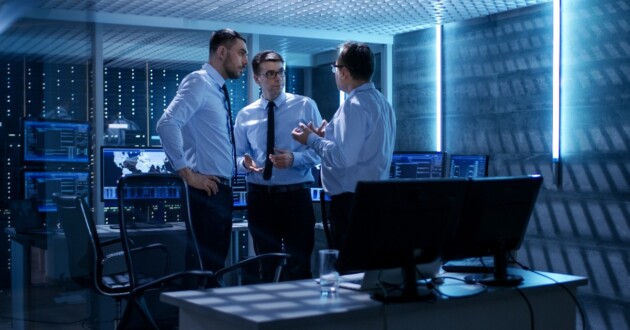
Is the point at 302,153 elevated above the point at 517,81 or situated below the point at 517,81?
below

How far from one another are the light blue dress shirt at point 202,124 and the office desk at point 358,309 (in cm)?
109

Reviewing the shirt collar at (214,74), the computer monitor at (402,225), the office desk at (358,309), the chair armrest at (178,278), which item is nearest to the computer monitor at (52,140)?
the shirt collar at (214,74)

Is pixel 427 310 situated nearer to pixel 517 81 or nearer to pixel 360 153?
pixel 360 153

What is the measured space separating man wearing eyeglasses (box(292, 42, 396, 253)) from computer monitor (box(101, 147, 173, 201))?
6.38ft

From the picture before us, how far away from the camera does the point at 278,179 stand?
400 cm

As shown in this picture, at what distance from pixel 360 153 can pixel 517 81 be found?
267 centimetres

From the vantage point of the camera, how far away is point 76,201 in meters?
4.14

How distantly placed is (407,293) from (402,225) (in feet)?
0.73

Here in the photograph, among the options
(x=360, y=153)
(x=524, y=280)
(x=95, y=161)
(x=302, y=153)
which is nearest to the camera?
(x=524, y=280)

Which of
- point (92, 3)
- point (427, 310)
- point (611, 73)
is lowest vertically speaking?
point (427, 310)

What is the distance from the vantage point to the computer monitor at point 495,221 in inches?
101

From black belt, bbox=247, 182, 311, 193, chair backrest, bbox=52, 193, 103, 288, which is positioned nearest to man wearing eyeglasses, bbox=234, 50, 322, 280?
black belt, bbox=247, 182, 311, 193

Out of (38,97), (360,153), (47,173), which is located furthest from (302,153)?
(38,97)

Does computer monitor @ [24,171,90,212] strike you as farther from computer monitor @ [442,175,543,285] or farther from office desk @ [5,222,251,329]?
computer monitor @ [442,175,543,285]
